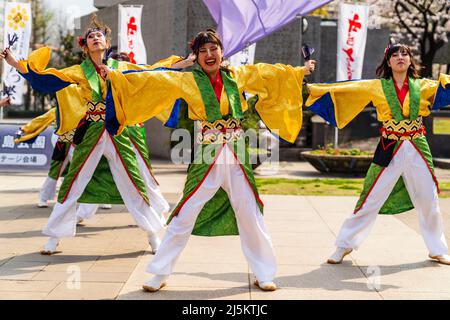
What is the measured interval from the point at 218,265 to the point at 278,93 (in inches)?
58.4

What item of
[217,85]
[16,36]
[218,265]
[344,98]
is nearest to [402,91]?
[344,98]

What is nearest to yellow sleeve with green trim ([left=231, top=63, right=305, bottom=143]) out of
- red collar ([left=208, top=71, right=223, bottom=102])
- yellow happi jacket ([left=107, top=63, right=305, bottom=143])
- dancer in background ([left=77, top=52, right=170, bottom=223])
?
yellow happi jacket ([left=107, top=63, right=305, bottom=143])

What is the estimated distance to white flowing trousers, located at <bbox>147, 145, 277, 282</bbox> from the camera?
4.02 metres

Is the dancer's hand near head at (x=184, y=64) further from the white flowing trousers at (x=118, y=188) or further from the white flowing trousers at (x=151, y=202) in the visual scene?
the white flowing trousers at (x=151, y=202)

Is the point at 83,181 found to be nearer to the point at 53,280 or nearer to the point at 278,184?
the point at 53,280

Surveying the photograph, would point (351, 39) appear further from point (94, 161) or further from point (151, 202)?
point (94, 161)

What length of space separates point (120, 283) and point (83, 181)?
49.8 inches

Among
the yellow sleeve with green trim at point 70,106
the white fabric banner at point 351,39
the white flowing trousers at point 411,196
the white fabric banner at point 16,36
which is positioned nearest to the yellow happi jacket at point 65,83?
the yellow sleeve with green trim at point 70,106

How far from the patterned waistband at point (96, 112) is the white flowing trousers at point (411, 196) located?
7.52 ft

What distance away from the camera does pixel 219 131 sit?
13.3 ft

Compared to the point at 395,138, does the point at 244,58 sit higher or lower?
higher

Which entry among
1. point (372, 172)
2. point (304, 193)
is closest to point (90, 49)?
point (372, 172)

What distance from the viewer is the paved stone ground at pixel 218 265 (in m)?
4.01

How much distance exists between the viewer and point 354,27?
14.4 m
